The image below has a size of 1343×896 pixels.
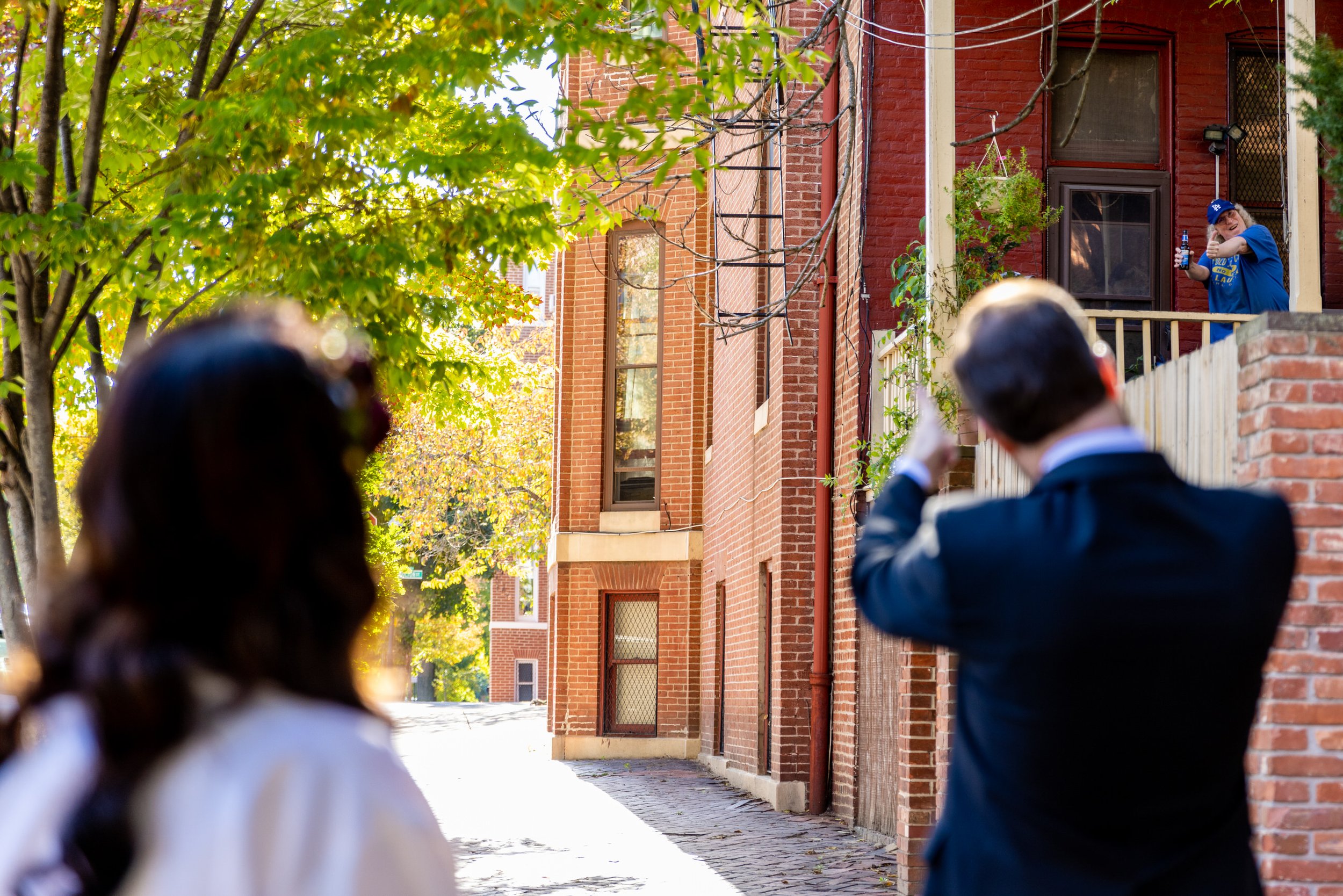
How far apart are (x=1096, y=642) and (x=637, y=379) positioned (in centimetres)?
1940

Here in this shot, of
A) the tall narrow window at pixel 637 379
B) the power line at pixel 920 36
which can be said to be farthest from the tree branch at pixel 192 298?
the tall narrow window at pixel 637 379

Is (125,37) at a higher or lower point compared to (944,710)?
higher

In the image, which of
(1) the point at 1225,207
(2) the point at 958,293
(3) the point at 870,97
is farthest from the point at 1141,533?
(3) the point at 870,97

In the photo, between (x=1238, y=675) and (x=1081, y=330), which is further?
(x=1081, y=330)

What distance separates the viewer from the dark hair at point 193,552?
1172 mm

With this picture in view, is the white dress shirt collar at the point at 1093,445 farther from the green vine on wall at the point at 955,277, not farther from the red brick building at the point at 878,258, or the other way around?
the green vine on wall at the point at 955,277

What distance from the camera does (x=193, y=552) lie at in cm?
120

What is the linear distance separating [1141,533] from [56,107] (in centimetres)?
643

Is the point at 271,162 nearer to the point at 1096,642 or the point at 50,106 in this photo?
the point at 50,106

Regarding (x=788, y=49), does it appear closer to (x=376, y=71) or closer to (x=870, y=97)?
(x=870, y=97)

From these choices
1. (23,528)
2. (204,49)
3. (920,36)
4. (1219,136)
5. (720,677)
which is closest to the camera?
(23,528)

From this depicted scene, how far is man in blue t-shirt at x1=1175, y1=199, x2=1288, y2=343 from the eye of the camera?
861 cm

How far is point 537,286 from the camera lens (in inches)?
2206

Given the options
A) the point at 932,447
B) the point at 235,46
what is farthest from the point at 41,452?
the point at 932,447
